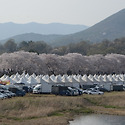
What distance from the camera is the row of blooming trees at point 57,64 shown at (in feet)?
201

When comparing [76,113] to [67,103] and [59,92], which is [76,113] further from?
[59,92]

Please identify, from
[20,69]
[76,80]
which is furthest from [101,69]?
[76,80]

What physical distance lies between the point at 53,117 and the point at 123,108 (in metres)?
8.67

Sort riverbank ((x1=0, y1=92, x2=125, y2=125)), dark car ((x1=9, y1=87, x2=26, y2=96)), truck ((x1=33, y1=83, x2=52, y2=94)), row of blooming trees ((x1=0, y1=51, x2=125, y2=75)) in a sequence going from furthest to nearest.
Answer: row of blooming trees ((x1=0, y1=51, x2=125, y2=75)), truck ((x1=33, y1=83, x2=52, y2=94)), dark car ((x1=9, y1=87, x2=26, y2=96)), riverbank ((x1=0, y1=92, x2=125, y2=125))

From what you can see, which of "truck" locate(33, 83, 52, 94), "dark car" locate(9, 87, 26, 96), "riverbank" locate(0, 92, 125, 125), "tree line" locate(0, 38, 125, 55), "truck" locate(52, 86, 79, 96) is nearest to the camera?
"riverbank" locate(0, 92, 125, 125)

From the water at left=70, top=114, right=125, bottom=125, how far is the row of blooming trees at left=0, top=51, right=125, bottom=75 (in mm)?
30653

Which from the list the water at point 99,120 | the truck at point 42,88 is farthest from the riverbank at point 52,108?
the truck at point 42,88

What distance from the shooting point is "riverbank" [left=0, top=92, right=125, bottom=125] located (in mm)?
27259

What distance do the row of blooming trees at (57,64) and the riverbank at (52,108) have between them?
26701mm

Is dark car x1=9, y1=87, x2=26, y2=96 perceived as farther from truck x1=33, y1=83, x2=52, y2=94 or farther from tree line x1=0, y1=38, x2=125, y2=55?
tree line x1=0, y1=38, x2=125, y2=55

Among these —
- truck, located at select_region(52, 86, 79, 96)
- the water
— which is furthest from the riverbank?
truck, located at select_region(52, 86, 79, 96)

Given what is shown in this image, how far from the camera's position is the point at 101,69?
74562 millimetres

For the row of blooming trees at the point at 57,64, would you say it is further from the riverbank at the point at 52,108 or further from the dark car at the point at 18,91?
the riverbank at the point at 52,108

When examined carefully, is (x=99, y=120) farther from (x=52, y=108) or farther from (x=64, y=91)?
(x=64, y=91)
